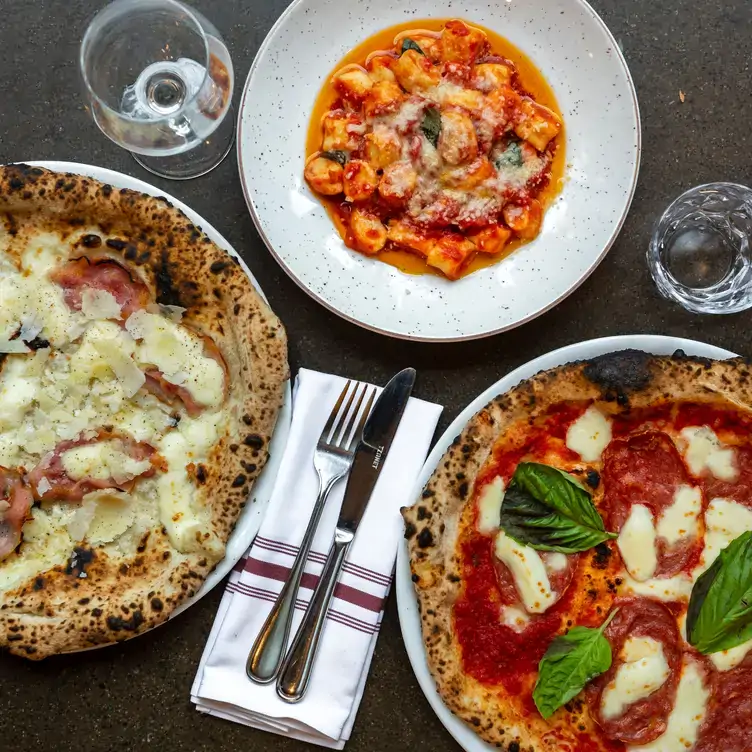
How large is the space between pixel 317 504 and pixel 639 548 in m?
0.81

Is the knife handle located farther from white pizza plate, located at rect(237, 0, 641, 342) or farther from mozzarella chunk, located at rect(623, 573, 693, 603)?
mozzarella chunk, located at rect(623, 573, 693, 603)

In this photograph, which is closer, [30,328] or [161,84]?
[30,328]

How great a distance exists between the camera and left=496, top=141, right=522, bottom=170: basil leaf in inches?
90.6

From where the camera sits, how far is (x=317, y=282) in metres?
2.22

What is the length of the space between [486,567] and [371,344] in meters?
0.68

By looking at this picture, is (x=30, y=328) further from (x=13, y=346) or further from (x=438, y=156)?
(x=438, y=156)

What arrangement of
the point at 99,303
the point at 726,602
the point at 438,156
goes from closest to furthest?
the point at 726,602, the point at 99,303, the point at 438,156

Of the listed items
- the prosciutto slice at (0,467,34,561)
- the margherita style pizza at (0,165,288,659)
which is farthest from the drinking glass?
the prosciutto slice at (0,467,34,561)

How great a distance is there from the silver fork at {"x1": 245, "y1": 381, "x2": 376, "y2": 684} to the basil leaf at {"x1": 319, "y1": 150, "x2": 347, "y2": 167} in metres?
0.60

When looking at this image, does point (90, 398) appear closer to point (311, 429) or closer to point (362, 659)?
point (311, 429)

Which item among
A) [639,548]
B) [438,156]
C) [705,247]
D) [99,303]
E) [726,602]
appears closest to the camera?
[726,602]

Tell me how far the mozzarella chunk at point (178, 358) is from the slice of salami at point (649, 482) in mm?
1000

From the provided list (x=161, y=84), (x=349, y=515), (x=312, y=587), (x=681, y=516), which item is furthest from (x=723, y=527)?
(x=161, y=84)

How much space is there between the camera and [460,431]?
84.6 inches
